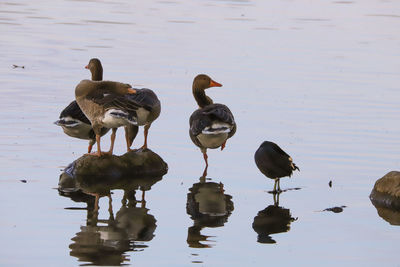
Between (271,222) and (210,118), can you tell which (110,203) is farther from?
(210,118)

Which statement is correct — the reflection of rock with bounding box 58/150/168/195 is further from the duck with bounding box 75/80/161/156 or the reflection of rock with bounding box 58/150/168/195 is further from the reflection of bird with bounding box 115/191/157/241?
the reflection of bird with bounding box 115/191/157/241

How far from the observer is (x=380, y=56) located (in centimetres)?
2727

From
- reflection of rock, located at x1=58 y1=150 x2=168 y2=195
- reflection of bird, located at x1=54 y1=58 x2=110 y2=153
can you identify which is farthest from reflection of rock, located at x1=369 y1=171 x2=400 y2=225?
reflection of bird, located at x1=54 y1=58 x2=110 y2=153

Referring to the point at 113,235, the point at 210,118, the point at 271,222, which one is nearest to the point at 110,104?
the point at 210,118

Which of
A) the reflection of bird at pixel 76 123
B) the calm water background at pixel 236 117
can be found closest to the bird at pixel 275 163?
the calm water background at pixel 236 117

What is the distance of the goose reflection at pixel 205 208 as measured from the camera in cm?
1029

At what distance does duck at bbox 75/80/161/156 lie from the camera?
1268cm

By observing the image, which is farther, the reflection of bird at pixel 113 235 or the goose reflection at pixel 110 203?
the goose reflection at pixel 110 203

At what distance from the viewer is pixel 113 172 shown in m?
13.2

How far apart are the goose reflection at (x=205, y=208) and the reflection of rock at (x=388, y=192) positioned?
1.99 metres

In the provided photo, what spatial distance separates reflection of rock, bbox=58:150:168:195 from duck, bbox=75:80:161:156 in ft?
0.81

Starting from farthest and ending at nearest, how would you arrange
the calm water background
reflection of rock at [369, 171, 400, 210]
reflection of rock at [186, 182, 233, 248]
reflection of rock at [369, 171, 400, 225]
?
reflection of rock at [369, 171, 400, 210], reflection of rock at [369, 171, 400, 225], reflection of rock at [186, 182, 233, 248], the calm water background

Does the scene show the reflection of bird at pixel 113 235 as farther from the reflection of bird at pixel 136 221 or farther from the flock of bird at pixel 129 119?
the flock of bird at pixel 129 119

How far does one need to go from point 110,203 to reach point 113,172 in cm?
142
